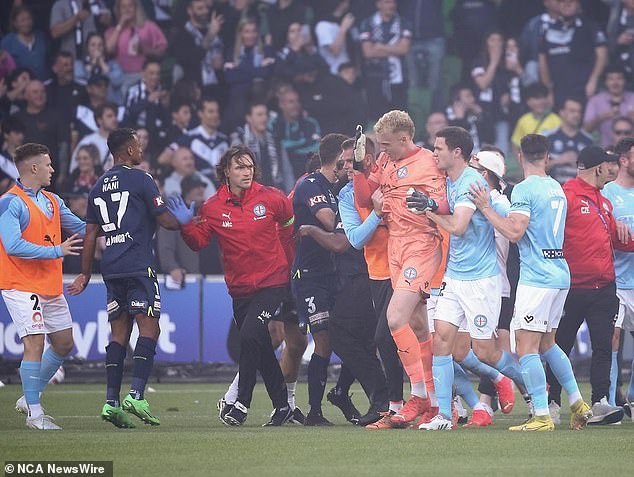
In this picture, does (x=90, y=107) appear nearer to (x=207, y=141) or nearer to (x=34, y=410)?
(x=207, y=141)

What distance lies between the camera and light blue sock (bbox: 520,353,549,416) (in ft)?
35.2

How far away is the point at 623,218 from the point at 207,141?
374 inches

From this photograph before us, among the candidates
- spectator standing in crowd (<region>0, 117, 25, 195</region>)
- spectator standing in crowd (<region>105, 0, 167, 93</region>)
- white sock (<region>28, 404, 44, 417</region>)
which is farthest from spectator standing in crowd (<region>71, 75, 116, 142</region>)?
white sock (<region>28, 404, 44, 417</region>)

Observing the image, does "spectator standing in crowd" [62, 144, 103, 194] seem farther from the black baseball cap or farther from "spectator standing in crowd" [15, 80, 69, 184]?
the black baseball cap

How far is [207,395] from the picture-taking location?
15969 millimetres

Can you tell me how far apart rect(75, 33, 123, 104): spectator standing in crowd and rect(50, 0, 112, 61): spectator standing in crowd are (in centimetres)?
18

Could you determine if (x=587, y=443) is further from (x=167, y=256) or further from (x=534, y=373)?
(x=167, y=256)

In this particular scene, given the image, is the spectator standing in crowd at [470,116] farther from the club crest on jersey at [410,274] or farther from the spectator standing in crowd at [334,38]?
the club crest on jersey at [410,274]

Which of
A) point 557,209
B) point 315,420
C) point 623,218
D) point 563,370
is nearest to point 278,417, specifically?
point 315,420

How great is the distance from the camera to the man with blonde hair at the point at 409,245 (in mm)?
10938

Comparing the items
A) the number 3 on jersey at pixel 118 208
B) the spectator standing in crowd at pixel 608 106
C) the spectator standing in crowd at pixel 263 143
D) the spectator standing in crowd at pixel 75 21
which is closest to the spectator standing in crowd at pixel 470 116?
the spectator standing in crowd at pixel 608 106

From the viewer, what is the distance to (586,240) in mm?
11844

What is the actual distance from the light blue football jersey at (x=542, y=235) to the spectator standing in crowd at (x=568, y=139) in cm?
993

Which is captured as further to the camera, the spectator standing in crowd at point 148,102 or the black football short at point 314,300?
the spectator standing in crowd at point 148,102
